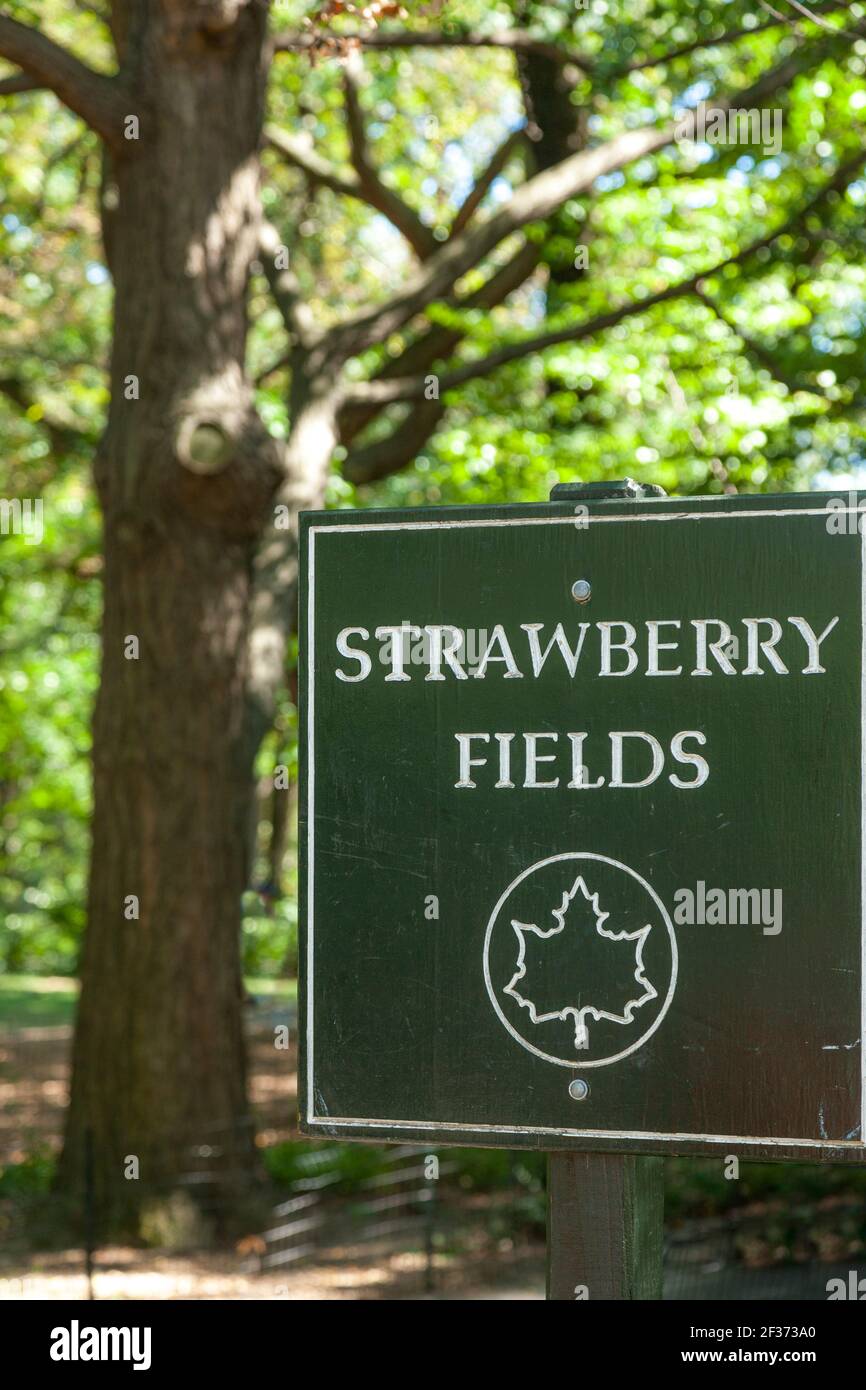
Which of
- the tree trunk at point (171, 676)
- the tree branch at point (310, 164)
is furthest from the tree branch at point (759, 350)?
the tree trunk at point (171, 676)

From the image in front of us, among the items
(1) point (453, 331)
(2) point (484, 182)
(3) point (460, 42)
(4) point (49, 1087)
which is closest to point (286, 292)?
(1) point (453, 331)

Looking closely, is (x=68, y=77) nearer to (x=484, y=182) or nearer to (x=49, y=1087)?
(x=484, y=182)

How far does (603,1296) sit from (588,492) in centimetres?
Result: 147

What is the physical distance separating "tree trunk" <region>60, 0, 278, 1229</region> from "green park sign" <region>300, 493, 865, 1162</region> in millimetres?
5672

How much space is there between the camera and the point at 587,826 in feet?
9.15

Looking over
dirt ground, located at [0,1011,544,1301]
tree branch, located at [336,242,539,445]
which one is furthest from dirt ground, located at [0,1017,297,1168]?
tree branch, located at [336,242,539,445]

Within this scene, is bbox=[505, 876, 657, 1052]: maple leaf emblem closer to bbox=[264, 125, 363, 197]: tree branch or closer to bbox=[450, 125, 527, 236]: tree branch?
bbox=[450, 125, 527, 236]: tree branch

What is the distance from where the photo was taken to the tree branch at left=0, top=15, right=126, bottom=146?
774cm

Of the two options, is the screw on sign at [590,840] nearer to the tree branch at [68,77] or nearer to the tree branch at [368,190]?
the tree branch at [68,77]

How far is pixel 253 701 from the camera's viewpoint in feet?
30.6

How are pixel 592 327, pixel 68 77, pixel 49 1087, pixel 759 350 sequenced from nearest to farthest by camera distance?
pixel 68 77 → pixel 592 327 → pixel 759 350 → pixel 49 1087

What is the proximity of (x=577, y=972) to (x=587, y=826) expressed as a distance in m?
0.26
